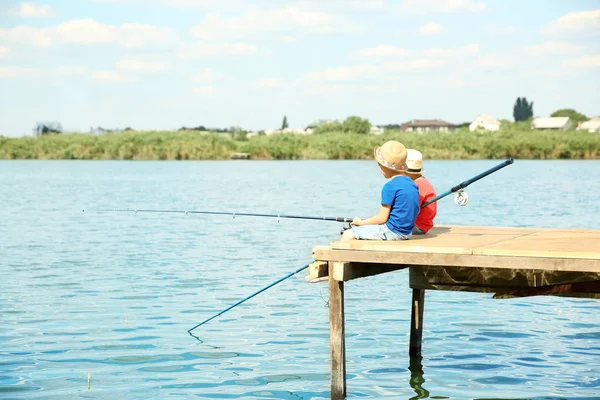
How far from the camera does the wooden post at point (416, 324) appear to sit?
1011 centimetres

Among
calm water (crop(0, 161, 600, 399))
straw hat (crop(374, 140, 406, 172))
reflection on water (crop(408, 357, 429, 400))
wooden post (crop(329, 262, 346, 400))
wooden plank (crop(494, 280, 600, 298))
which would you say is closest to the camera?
wooden post (crop(329, 262, 346, 400))

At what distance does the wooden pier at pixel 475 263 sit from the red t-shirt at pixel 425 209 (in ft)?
0.35

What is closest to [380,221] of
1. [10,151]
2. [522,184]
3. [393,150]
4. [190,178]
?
[393,150]

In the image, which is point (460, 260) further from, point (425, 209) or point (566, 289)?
point (425, 209)

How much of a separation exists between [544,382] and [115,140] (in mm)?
64803

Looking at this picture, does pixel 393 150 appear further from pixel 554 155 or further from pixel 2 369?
pixel 554 155

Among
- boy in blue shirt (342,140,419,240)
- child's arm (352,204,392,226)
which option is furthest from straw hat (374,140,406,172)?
child's arm (352,204,392,226)

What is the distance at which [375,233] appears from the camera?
329 inches

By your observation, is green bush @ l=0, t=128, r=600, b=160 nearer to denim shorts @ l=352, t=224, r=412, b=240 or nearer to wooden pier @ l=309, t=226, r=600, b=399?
wooden pier @ l=309, t=226, r=600, b=399

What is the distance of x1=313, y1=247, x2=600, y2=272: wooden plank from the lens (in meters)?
7.40

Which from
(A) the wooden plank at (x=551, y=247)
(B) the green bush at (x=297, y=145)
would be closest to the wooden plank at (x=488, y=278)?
(A) the wooden plank at (x=551, y=247)

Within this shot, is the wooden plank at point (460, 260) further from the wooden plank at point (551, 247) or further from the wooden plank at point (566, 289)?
the wooden plank at point (566, 289)

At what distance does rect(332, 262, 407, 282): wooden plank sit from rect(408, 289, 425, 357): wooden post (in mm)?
1246

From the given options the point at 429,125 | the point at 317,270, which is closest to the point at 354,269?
the point at 317,270
